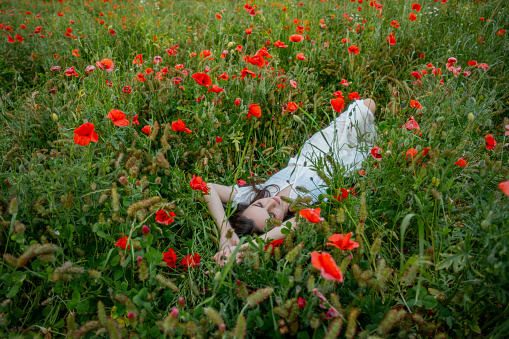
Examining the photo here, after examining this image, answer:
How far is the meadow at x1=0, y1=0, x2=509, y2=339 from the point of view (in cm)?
120

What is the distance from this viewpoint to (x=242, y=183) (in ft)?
7.42

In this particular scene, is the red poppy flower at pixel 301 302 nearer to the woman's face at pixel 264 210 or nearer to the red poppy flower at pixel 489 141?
the woman's face at pixel 264 210

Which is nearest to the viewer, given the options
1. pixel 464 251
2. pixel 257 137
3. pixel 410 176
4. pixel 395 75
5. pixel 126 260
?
Result: pixel 464 251

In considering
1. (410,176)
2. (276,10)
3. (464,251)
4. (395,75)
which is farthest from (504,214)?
(276,10)

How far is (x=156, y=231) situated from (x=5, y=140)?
3.94 ft

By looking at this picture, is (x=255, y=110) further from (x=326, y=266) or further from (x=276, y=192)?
(x=326, y=266)

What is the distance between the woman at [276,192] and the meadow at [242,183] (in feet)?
0.36

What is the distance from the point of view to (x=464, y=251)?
1150 millimetres

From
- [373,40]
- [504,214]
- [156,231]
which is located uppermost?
[373,40]

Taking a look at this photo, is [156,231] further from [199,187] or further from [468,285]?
[468,285]

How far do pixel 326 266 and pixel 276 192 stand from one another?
1.51m

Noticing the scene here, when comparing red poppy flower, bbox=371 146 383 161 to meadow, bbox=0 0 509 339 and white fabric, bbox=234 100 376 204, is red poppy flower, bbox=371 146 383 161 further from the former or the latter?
white fabric, bbox=234 100 376 204

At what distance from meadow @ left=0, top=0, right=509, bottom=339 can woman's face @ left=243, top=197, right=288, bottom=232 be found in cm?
29

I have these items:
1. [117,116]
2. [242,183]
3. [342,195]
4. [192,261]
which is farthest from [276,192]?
[117,116]
